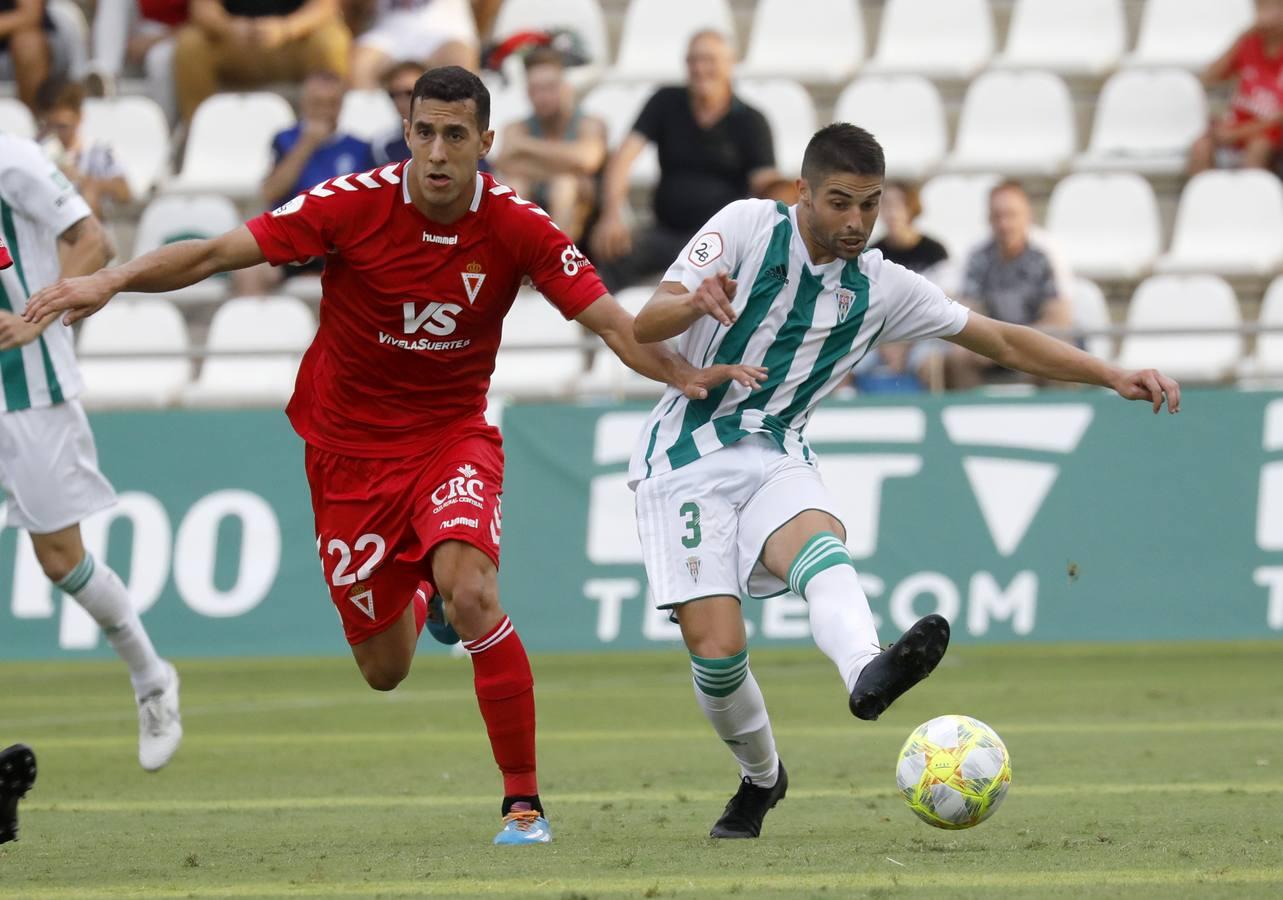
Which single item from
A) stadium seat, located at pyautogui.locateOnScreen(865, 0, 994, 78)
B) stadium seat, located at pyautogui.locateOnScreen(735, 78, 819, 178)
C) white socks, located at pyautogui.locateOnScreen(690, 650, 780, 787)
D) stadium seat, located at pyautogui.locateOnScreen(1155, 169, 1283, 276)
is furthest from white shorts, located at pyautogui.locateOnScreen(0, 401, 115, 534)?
stadium seat, located at pyautogui.locateOnScreen(865, 0, 994, 78)

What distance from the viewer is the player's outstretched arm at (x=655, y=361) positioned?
20.3ft

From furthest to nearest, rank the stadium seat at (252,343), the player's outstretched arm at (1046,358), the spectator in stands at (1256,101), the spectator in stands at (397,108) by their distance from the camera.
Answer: the spectator in stands at (1256,101)
the stadium seat at (252,343)
the spectator in stands at (397,108)
the player's outstretched arm at (1046,358)

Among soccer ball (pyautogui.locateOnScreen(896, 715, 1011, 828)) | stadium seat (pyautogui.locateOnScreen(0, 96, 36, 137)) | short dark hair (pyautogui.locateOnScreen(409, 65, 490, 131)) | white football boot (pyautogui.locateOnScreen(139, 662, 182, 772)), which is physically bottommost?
white football boot (pyautogui.locateOnScreen(139, 662, 182, 772))

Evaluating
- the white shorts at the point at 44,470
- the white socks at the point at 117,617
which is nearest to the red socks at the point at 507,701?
the white socks at the point at 117,617

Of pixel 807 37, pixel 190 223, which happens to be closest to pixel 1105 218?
pixel 807 37

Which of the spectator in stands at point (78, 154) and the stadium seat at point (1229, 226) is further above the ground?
the spectator in stands at point (78, 154)

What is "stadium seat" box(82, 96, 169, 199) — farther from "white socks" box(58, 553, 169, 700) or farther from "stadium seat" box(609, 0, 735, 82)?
"white socks" box(58, 553, 169, 700)

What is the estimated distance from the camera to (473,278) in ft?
21.6

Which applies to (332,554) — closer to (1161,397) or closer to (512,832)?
(512,832)

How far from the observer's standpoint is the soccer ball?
5.63 meters

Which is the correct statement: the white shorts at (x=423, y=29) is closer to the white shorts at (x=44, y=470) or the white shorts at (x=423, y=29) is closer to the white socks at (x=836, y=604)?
the white shorts at (x=44, y=470)

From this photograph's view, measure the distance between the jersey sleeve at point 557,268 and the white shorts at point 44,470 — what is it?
2.71 m

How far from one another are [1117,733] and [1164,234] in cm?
779

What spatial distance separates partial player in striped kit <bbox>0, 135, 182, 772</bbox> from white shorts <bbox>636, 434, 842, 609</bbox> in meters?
2.89
